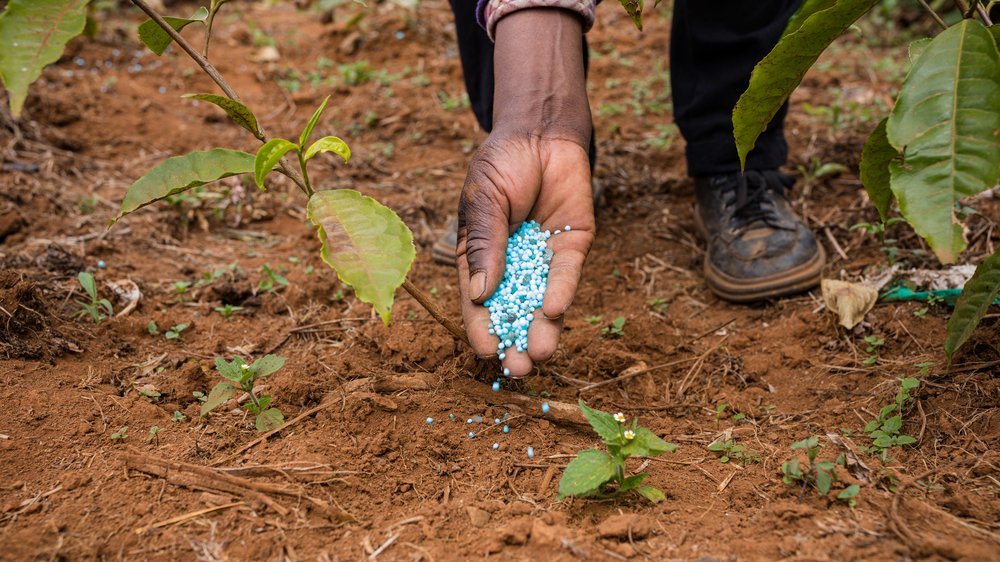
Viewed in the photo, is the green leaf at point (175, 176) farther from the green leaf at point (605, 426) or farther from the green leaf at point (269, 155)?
the green leaf at point (605, 426)

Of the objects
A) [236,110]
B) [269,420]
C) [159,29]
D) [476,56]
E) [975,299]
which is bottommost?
[269,420]

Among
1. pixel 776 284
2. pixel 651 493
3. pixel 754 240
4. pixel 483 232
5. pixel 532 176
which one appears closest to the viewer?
pixel 651 493

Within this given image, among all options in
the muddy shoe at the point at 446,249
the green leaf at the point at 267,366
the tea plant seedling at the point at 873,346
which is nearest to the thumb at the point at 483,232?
the green leaf at the point at 267,366

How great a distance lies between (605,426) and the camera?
4.71ft

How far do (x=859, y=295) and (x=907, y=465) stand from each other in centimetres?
67

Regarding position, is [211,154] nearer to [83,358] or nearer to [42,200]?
[83,358]

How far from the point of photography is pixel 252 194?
295 centimetres

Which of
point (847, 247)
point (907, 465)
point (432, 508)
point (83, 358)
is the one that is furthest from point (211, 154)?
point (847, 247)

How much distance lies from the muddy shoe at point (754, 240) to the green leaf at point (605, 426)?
1.05m

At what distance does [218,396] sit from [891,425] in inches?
59.5

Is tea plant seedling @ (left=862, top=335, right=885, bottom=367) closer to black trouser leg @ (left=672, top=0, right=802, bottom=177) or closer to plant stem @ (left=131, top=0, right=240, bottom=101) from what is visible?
black trouser leg @ (left=672, top=0, right=802, bottom=177)

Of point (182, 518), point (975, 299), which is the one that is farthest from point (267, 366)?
point (975, 299)

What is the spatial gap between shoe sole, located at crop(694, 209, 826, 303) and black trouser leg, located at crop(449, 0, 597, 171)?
64 centimetres

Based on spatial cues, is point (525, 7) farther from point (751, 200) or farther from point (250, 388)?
point (250, 388)
